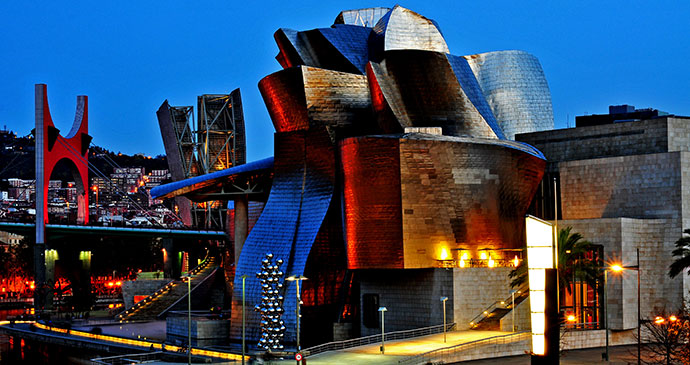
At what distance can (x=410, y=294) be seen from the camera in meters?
50.0

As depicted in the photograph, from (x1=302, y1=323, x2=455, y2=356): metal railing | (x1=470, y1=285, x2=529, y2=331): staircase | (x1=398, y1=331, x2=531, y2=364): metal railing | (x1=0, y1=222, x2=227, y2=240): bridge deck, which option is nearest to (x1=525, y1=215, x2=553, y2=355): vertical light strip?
(x1=398, y1=331, x2=531, y2=364): metal railing

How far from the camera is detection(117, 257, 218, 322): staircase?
74169 millimetres

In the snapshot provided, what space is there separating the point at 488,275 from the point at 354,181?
8.21 m

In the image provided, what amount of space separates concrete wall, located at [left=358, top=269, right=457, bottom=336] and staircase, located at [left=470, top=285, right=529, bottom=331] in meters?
1.43

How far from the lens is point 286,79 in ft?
181

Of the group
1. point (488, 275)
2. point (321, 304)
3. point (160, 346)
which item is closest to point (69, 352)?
point (160, 346)

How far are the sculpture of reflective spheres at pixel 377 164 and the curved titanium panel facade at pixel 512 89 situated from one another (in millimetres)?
7901

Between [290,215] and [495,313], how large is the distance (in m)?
12.5

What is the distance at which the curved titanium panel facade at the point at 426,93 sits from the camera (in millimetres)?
52438

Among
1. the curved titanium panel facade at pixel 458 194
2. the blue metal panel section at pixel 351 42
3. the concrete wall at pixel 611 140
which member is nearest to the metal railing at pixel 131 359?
the curved titanium panel facade at pixel 458 194

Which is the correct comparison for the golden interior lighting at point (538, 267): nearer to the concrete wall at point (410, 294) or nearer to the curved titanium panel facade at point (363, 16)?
the concrete wall at point (410, 294)

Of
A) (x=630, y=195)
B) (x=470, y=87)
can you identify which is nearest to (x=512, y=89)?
(x=470, y=87)

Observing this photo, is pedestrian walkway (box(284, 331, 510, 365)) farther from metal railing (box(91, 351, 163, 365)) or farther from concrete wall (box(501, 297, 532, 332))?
metal railing (box(91, 351, 163, 365))

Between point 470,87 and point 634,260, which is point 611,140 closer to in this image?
point 470,87
